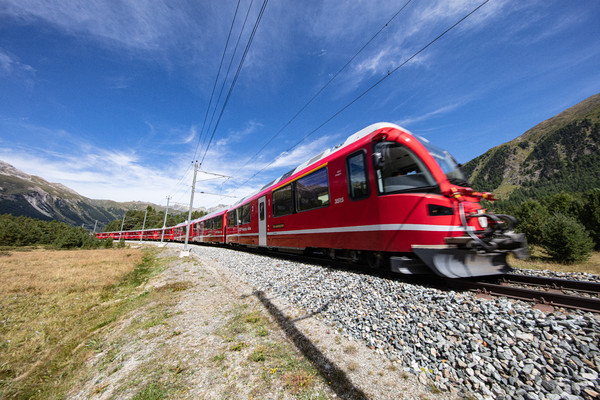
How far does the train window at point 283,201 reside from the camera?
29.5 feet

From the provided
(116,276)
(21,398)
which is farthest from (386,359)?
(116,276)

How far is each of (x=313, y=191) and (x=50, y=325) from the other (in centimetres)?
751

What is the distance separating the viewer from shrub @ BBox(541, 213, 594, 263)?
38.5ft

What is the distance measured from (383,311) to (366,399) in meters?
1.51

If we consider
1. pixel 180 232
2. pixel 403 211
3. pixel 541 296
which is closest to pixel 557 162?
pixel 180 232

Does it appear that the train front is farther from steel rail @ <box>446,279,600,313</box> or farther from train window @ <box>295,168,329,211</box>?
train window @ <box>295,168,329,211</box>

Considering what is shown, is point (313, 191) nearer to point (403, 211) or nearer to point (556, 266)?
point (403, 211)

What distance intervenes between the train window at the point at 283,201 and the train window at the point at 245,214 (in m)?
3.66

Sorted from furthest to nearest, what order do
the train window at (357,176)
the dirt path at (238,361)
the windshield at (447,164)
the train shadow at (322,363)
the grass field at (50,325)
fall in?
the train window at (357,176)
the windshield at (447,164)
the grass field at (50,325)
the dirt path at (238,361)
the train shadow at (322,363)

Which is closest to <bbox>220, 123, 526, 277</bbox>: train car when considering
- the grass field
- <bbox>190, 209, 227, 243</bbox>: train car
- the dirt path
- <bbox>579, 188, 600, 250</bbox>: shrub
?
the dirt path

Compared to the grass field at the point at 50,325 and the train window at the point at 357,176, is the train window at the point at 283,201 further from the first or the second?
the grass field at the point at 50,325

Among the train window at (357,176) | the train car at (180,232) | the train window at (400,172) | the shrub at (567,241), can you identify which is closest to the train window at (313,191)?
the train window at (357,176)

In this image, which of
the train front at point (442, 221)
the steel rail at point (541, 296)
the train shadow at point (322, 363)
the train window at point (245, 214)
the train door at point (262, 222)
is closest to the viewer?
the train shadow at point (322, 363)

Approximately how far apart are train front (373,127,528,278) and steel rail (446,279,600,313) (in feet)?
0.88
